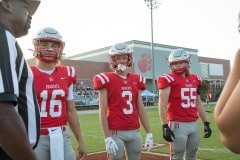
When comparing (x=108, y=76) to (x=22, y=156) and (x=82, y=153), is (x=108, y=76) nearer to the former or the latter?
(x=82, y=153)

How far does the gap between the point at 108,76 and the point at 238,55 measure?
3299mm

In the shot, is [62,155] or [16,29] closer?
[16,29]

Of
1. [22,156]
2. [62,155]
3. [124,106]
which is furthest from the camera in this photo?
[124,106]

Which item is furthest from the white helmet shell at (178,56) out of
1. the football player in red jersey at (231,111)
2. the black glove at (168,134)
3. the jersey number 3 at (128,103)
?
the football player in red jersey at (231,111)

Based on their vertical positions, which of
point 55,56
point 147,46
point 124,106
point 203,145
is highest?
point 147,46

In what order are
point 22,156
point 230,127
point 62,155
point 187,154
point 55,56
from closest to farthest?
point 230,127 < point 22,156 < point 62,155 < point 55,56 < point 187,154

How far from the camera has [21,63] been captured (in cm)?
182

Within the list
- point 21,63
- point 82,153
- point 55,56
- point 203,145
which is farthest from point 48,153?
point 203,145

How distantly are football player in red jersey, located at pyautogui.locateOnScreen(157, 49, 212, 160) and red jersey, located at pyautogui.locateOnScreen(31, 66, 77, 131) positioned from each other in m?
1.72

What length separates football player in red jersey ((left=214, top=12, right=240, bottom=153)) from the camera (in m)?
0.97

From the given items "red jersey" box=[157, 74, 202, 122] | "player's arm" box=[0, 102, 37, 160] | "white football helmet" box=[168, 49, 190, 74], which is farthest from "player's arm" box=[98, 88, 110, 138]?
"player's arm" box=[0, 102, 37, 160]

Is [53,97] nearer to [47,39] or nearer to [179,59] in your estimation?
[47,39]

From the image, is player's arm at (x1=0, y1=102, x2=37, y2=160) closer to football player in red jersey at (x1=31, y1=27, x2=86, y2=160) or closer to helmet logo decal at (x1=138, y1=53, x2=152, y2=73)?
football player in red jersey at (x1=31, y1=27, x2=86, y2=160)

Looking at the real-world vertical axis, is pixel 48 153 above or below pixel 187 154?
above
